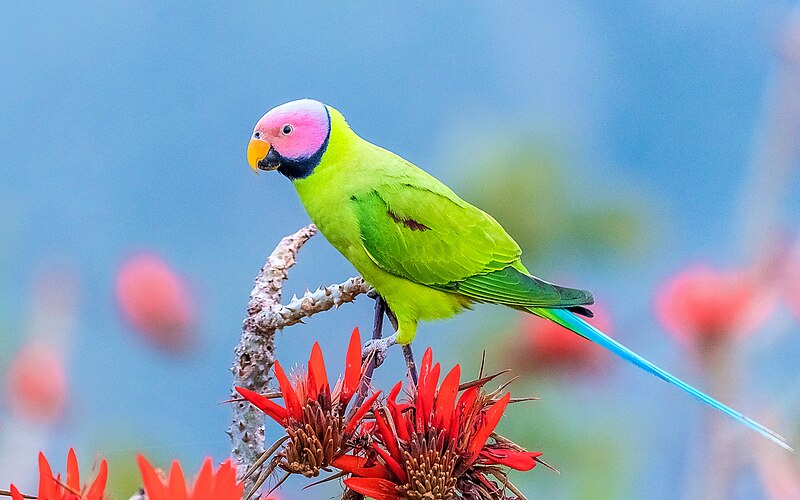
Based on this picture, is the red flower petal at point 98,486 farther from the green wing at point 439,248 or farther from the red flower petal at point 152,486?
the green wing at point 439,248

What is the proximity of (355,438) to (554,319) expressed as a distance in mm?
392

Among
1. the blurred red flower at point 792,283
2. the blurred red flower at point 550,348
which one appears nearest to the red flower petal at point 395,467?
the blurred red flower at point 550,348

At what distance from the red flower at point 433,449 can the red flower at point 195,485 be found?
9 cm

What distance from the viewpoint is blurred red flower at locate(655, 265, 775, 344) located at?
1426 mm

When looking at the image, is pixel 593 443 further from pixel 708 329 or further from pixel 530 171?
Result: pixel 530 171

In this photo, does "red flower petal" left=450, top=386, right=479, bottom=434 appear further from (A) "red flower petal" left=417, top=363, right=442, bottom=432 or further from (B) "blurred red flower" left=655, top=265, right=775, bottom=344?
(B) "blurred red flower" left=655, top=265, right=775, bottom=344

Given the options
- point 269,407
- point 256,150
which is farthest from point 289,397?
point 256,150

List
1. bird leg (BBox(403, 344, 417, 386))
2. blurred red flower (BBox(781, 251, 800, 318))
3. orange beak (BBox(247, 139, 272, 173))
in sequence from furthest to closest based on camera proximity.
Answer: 1. blurred red flower (BBox(781, 251, 800, 318))
2. orange beak (BBox(247, 139, 272, 173))
3. bird leg (BBox(403, 344, 417, 386))

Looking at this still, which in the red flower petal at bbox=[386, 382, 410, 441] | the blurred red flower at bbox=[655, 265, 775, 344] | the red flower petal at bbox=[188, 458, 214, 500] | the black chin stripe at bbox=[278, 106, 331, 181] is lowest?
the red flower petal at bbox=[188, 458, 214, 500]

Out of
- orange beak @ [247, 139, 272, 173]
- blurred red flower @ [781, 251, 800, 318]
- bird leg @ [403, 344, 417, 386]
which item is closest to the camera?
bird leg @ [403, 344, 417, 386]

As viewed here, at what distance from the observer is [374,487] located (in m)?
0.51

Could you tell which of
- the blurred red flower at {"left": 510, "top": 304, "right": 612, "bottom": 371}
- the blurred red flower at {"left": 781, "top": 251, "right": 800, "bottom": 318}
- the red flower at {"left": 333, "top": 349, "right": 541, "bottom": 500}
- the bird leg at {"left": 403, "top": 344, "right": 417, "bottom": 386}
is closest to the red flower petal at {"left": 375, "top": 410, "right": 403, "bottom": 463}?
the red flower at {"left": 333, "top": 349, "right": 541, "bottom": 500}

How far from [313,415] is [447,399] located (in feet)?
0.29

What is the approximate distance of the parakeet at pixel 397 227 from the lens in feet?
2.76
